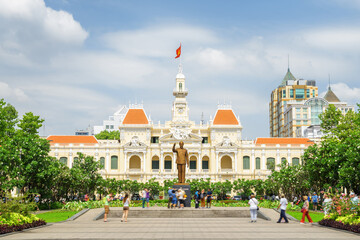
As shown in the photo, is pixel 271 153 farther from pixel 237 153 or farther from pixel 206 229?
pixel 206 229

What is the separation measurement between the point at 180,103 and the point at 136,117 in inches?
314

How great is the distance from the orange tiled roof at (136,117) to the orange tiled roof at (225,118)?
1214 cm

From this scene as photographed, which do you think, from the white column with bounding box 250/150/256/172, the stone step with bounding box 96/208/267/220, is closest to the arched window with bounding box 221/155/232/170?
the white column with bounding box 250/150/256/172

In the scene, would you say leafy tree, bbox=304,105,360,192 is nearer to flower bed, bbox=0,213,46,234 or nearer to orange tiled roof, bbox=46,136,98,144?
flower bed, bbox=0,213,46,234

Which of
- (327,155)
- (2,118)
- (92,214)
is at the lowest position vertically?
(92,214)

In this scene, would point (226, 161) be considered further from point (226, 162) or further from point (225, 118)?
point (225, 118)

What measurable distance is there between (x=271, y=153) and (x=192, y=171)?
1374 cm

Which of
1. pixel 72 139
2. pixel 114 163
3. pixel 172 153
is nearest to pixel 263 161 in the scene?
pixel 172 153

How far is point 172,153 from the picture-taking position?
253ft

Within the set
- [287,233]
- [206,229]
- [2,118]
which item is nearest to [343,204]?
[287,233]

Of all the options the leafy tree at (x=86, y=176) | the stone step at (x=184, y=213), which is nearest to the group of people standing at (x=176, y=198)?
the stone step at (x=184, y=213)

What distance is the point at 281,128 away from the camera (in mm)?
129375

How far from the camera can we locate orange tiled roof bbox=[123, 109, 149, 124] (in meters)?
79.4

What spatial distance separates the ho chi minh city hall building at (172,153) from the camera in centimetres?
7694
